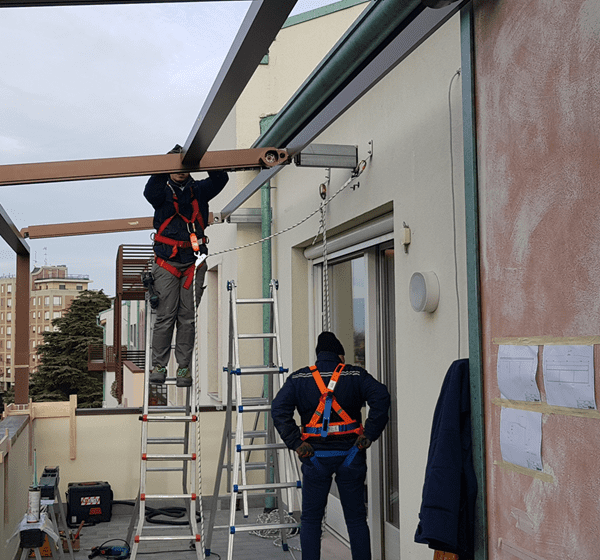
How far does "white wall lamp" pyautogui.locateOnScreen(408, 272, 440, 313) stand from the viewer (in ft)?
13.6

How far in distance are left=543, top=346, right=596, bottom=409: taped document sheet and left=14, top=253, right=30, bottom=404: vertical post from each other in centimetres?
703

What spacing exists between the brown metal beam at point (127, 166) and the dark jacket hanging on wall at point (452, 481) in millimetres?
2064

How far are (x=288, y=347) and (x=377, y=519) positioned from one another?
8.18 ft

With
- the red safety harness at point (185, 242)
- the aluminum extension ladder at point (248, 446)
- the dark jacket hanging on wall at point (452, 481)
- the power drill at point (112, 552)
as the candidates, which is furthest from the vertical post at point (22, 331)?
the dark jacket hanging on wall at point (452, 481)

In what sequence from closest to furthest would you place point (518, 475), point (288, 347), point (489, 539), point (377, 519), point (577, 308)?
point (577, 308) < point (518, 475) < point (489, 539) < point (377, 519) < point (288, 347)

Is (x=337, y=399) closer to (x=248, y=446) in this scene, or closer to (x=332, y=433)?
(x=332, y=433)

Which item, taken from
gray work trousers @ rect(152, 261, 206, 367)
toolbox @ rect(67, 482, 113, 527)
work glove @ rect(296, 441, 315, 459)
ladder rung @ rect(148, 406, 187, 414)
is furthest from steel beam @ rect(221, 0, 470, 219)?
toolbox @ rect(67, 482, 113, 527)

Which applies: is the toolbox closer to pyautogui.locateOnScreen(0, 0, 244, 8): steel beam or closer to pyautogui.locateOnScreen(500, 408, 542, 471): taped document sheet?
pyautogui.locateOnScreen(500, 408, 542, 471): taped document sheet

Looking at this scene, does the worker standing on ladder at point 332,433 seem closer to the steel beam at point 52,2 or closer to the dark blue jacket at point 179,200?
the dark blue jacket at point 179,200

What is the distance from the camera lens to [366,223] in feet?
18.9

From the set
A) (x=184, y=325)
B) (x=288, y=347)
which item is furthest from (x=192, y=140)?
(x=288, y=347)

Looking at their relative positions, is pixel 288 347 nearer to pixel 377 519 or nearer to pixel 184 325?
pixel 184 325

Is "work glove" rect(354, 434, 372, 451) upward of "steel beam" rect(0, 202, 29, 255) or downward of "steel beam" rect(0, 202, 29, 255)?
downward

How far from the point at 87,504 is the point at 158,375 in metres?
2.44
